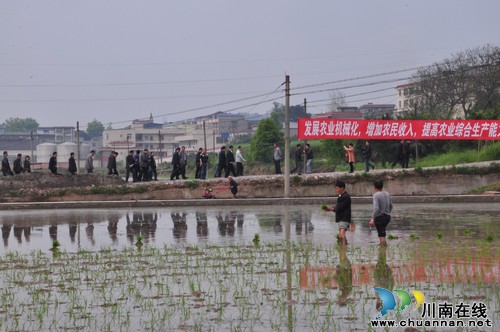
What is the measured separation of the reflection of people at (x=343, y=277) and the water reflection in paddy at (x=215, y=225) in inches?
124

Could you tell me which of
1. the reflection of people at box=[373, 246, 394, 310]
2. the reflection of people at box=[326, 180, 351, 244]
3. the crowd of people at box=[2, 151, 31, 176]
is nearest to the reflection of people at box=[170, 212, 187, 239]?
the reflection of people at box=[326, 180, 351, 244]

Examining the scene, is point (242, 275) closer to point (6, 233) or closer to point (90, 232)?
point (90, 232)

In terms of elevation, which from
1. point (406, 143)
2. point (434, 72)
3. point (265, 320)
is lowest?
point (265, 320)

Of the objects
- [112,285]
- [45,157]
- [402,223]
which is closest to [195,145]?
[45,157]

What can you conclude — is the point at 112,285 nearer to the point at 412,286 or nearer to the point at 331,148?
the point at 412,286

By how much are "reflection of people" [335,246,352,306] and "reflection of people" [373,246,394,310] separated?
38 cm

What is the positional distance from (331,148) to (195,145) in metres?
79.8

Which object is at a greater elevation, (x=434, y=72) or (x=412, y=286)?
(x=434, y=72)

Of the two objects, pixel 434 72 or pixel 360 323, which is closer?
pixel 360 323

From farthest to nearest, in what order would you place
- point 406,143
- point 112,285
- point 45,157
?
point 45,157
point 406,143
point 112,285

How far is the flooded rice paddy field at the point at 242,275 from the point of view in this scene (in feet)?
32.6

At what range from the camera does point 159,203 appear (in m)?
31.5

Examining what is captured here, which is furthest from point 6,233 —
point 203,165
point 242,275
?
point 203,165

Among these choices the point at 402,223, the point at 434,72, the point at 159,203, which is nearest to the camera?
the point at 402,223
